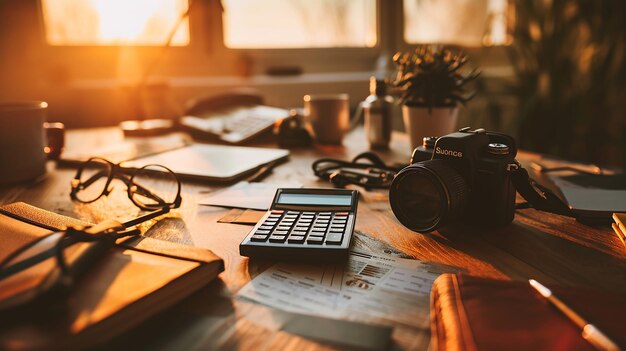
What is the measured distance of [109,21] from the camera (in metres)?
2.04

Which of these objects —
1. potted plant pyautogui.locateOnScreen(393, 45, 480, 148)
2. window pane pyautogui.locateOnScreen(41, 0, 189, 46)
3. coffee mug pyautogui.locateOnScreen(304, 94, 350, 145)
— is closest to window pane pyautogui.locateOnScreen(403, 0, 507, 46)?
window pane pyautogui.locateOnScreen(41, 0, 189, 46)

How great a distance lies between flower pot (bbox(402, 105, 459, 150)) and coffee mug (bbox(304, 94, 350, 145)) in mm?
253

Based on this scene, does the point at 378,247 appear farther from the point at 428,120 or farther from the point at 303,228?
the point at 428,120

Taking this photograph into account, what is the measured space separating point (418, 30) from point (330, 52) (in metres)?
0.53

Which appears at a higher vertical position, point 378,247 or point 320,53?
point 320,53

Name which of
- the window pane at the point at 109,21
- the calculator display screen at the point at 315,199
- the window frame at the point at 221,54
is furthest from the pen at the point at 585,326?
the window pane at the point at 109,21

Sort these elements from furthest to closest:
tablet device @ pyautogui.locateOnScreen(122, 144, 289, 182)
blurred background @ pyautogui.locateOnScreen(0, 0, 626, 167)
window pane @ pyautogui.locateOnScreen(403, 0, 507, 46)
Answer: window pane @ pyautogui.locateOnScreen(403, 0, 507, 46)
blurred background @ pyautogui.locateOnScreen(0, 0, 626, 167)
tablet device @ pyautogui.locateOnScreen(122, 144, 289, 182)

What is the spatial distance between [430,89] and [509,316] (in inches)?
26.5

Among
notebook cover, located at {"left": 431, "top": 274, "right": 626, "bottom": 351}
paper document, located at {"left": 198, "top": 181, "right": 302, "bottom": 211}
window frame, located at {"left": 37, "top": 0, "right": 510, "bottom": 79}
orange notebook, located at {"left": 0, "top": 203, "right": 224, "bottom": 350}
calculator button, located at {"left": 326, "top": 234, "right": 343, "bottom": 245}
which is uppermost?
window frame, located at {"left": 37, "top": 0, "right": 510, "bottom": 79}

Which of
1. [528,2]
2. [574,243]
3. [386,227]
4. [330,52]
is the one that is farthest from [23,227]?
Answer: [528,2]

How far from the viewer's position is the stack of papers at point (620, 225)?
54cm

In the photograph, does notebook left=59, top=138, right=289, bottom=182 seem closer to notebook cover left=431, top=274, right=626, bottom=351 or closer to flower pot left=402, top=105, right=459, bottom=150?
flower pot left=402, top=105, right=459, bottom=150

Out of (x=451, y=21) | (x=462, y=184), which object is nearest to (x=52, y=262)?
(x=462, y=184)

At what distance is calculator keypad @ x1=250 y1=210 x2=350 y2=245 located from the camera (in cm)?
52
